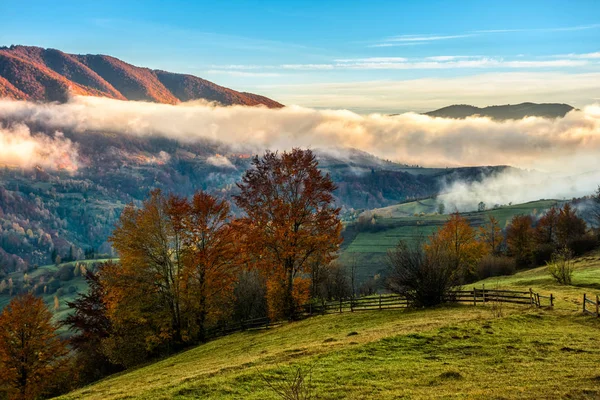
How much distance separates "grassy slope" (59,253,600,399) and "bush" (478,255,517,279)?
199 ft

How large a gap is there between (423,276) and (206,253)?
71.6ft

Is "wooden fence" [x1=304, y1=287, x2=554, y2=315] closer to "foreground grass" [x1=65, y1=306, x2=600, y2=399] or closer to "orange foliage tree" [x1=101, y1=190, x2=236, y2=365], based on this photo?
"foreground grass" [x1=65, y1=306, x2=600, y2=399]

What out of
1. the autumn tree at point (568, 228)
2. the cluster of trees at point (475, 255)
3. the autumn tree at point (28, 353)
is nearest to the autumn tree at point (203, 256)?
the cluster of trees at point (475, 255)

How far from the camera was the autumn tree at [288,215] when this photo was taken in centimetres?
4369

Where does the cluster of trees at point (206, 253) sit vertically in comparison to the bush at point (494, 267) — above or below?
above

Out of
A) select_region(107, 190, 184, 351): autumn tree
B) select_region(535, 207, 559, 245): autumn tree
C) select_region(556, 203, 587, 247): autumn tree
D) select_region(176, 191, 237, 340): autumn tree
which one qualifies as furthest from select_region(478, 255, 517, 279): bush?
select_region(107, 190, 184, 351): autumn tree

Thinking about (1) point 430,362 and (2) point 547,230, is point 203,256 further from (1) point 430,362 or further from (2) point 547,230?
(2) point 547,230

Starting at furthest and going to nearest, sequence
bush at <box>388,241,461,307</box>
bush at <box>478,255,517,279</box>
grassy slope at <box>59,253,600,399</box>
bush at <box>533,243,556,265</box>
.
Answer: bush at <box>533,243,556,265</box>, bush at <box>478,255,517,279</box>, bush at <box>388,241,461,307</box>, grassy slope at <box>59,253,600,399</box>

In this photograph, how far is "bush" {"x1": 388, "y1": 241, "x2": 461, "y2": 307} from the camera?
4000 cm

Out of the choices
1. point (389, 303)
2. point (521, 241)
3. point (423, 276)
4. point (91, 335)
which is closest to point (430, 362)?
point (423, 276)

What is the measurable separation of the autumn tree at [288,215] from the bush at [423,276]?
638 cm

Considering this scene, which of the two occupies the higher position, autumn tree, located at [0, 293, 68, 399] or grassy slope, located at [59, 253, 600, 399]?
grassy slope, located at [59, 253, 600, 399]

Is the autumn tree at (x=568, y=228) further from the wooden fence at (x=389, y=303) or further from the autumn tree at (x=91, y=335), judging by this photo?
the autumn tree at (x=91, y=335)

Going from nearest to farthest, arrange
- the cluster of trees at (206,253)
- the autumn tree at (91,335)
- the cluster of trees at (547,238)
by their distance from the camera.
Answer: the cluster of trees at (206,253)
the autumn tree at (91,335)
the cluster of trees at (547,238)
